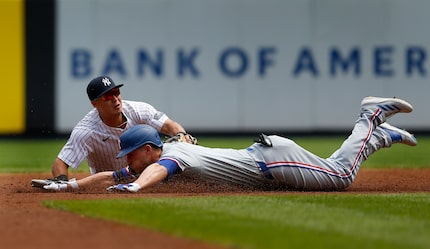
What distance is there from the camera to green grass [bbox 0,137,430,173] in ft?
40.6

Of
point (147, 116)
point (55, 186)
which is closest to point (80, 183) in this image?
point (55, 186)

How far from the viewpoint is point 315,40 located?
704 inches

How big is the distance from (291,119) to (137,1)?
3.33m

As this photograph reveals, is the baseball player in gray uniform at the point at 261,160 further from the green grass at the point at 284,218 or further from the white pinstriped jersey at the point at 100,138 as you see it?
the white pinstriped jersey at the point at 100,138

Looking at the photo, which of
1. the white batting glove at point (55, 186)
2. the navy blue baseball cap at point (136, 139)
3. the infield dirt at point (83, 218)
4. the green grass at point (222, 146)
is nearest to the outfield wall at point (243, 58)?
the green grass at point (222, 146)

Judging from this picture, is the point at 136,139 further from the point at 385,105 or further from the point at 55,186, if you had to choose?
the point at 385,105

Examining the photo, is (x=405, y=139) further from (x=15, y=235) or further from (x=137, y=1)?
(x=137, y=1)

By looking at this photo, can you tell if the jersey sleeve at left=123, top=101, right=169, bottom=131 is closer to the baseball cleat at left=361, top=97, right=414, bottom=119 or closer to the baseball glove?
the baseball glove

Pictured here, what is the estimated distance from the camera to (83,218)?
6.51 meters

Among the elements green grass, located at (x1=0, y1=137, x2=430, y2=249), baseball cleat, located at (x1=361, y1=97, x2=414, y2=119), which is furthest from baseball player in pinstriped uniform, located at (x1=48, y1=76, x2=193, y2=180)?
baseball cleat, located at (x1=361, y1=97, x2=414, y2=119)

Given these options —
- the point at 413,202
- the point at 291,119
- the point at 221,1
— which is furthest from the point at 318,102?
the point at 413,202

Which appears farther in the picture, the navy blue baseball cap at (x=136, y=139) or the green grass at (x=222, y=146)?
the green grass at (x=222, y=146)

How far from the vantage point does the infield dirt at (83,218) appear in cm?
544

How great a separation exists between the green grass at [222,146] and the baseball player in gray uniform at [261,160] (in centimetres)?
370
